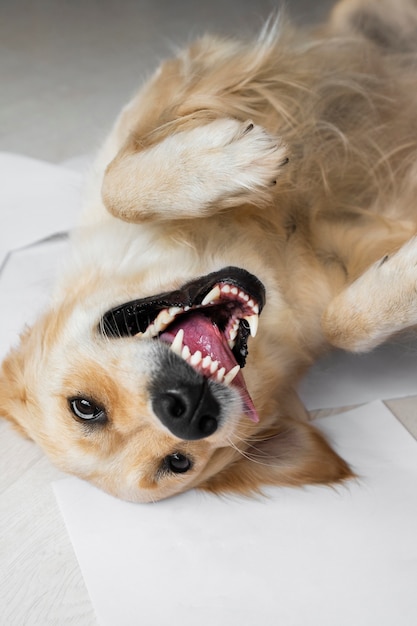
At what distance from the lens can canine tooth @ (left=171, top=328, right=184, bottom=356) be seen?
153 centimetres

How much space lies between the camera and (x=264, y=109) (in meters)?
1.96

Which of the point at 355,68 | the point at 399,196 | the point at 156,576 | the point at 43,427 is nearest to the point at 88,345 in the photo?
the point at 43,427

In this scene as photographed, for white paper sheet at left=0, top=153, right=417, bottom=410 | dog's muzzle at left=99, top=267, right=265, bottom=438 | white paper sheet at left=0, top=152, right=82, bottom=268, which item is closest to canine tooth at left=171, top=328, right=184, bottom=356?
dog's muzzle at left=99, top=267, right=265, bottom=438

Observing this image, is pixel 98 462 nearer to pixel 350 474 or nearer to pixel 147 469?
pixel 147 469

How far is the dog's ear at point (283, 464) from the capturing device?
1.79 meters

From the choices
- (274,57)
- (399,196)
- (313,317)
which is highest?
(274,57)

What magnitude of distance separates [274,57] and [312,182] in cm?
35

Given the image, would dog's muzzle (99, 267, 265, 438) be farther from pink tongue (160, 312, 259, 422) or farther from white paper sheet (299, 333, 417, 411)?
white paper sheet (299, 333, 417, 411)

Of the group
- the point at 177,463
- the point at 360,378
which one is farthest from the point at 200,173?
the point at 360,378

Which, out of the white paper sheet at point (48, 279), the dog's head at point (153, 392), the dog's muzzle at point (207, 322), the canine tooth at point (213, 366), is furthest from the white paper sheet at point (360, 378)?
the canine tooth at point (213, 366)

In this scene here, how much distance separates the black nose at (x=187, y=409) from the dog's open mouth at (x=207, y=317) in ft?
0.21

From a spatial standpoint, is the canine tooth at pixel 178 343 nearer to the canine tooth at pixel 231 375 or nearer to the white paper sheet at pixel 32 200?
the canine tooth at pixel 231 375

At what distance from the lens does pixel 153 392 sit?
150 centimetres

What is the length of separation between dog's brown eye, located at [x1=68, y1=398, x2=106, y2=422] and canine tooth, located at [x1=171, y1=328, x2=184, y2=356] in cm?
19
